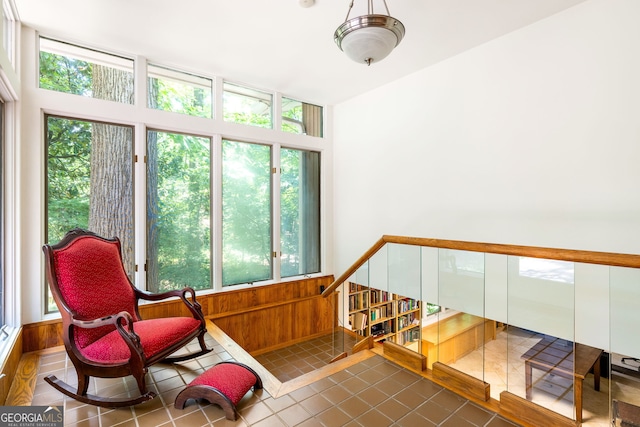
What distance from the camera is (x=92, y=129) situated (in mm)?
3350

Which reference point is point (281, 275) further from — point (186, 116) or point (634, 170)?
point (634, 170)

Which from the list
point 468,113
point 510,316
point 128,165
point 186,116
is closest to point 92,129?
point 128,165

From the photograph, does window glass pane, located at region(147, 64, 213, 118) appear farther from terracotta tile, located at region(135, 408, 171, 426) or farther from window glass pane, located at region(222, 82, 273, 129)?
terracotta tile, located at region(135, 408, 171, 426)

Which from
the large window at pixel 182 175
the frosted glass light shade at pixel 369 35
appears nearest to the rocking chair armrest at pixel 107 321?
the large window at pixel 182 175

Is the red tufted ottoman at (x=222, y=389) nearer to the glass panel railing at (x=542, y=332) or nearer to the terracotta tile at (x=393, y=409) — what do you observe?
the terracotta tile at (x=393, y=409)

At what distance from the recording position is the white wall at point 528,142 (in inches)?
98.3

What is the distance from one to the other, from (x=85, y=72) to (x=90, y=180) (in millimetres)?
1120

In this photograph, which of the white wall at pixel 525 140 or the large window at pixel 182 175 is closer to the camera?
the white wall at pixel 525 140

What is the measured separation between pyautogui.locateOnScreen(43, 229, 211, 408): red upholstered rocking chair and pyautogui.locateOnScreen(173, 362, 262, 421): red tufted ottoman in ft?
0.83

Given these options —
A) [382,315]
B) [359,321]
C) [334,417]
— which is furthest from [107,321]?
[382,315]

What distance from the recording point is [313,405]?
2.26 metres

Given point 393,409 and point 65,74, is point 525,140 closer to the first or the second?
point 393,409

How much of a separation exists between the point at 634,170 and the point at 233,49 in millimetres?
3758

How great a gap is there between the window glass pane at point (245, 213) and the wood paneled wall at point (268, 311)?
0.26 m
